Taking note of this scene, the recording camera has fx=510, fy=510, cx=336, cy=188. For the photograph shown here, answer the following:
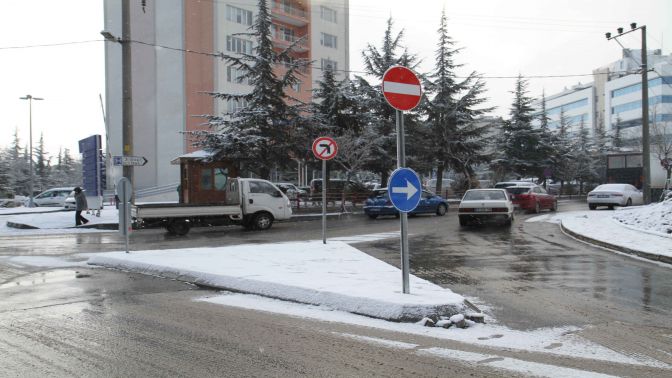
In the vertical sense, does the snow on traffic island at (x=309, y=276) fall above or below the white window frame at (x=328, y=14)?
below

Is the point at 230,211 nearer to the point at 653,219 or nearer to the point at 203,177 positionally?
the point at 203,177

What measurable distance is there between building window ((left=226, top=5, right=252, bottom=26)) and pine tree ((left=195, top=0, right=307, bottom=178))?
21.8 meters

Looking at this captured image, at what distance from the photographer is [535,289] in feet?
25.6

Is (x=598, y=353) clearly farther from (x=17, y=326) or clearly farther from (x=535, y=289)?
(x=17, y=326)

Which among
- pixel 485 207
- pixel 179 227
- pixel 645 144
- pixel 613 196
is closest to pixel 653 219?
pixel 485 207

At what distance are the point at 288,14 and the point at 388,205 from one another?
111ft

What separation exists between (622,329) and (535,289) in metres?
2.25

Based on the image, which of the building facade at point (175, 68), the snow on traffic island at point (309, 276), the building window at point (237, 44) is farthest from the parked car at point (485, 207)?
the building window at point (237, 44)

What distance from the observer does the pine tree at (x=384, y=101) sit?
3396 cm

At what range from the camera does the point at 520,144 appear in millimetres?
Result: 47500

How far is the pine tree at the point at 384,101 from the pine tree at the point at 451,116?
333 cm

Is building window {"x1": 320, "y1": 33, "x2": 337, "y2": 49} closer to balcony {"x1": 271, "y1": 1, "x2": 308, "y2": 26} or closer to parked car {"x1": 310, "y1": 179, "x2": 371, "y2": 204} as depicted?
balcony {"x1": 271, "y1": 1, "x2": 308, "y2": 26}

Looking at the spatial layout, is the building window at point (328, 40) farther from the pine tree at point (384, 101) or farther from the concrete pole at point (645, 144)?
the concrete pole at point (645, 144)

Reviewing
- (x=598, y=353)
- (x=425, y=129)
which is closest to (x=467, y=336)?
(x=598, y=353)
